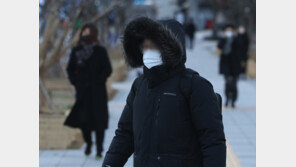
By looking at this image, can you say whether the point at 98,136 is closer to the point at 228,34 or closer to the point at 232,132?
the point at 232,132

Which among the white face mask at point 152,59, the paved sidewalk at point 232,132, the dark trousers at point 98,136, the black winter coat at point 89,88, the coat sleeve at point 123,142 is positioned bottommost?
the paved sidewalk at point 232,132

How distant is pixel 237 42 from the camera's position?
436 inches

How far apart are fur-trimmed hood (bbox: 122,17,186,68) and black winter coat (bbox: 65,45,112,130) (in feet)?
12.2

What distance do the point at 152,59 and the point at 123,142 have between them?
1.62 feet

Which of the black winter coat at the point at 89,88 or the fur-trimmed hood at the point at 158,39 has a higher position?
the fur-trimmed hood at the point at 158,39

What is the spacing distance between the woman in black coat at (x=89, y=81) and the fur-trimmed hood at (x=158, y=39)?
3.69 m

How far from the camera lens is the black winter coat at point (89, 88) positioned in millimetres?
6703

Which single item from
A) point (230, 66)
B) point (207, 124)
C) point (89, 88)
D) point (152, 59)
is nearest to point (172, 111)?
point (207, 124)

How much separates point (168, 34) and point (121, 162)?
0.73m

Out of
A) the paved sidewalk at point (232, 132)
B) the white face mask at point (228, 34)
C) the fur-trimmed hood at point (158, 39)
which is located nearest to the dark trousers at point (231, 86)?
the paved sidewalk at point (232, 132)

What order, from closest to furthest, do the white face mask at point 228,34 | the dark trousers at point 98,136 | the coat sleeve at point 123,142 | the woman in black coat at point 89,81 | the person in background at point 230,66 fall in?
the coat sleeve at point 123,142, the woman in black coat at point 89,81, the dark trousers at point 98,136, the person in background at point 230,66, the white face mask at point 228,34

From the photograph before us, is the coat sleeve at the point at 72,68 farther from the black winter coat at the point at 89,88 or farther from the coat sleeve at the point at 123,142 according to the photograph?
the coat sleeve at the point at 123,142

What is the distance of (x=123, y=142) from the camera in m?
2.98

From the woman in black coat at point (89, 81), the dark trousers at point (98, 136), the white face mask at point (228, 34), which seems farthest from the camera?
the white face mask at point (228, 34)
